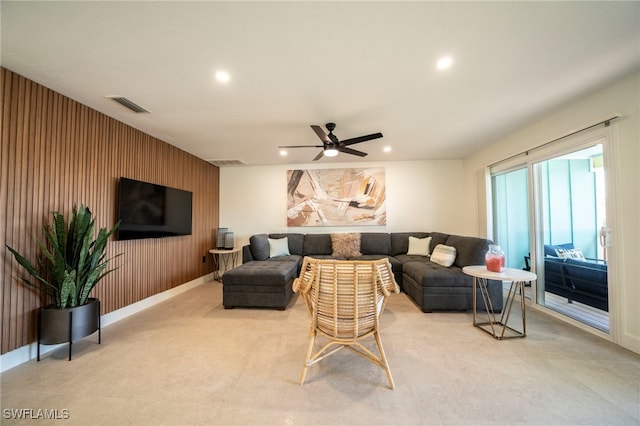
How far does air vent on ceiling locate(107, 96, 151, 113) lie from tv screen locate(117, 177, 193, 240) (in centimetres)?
87

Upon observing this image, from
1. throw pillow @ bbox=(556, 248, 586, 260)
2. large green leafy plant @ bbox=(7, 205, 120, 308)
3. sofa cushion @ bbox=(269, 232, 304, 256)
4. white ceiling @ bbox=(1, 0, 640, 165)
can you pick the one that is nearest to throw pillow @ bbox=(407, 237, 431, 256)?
throw pillow @ bbox=(556, 248, 586, 260)

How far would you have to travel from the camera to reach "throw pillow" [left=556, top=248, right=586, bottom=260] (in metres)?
2.80

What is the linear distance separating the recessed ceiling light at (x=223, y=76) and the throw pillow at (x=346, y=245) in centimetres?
337

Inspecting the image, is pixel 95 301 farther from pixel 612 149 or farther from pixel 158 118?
pixel 612 149

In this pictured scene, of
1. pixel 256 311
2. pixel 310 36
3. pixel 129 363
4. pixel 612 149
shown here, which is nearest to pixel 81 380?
pixel 129 363

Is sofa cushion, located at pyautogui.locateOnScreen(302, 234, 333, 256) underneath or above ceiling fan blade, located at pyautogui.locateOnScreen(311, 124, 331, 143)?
underneath

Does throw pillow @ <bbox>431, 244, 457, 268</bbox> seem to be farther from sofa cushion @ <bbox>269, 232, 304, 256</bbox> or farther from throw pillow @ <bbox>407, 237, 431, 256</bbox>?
sofa cushion @ <bbox>269, 232, 304, 256</bbox>

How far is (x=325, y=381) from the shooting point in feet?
5.64

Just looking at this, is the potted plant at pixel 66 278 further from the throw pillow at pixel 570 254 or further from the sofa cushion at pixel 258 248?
the throw pillow at pixel 570 254

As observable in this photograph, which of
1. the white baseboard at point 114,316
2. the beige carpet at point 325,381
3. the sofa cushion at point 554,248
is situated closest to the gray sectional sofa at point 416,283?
the beige carpet at point 325,381

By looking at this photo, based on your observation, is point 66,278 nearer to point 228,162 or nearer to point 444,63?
point 228,162

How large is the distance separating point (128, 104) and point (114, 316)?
2462 mm

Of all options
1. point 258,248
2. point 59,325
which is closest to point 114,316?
point 59,325

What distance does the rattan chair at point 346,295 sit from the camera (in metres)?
1.63
